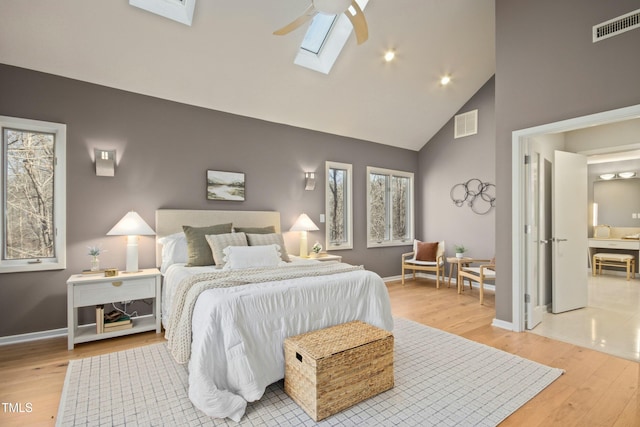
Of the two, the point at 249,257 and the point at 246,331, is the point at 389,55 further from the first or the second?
the point at 246,331

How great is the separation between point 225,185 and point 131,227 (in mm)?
1290

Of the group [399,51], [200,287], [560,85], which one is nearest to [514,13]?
[560,85]

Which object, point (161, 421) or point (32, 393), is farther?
point (32, 393)

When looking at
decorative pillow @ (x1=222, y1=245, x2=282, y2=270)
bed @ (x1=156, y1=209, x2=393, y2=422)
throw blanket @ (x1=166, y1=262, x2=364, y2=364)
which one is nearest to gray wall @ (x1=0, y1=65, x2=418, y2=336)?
bed @ (x1=156, y1=209, x2=393, y2=422)

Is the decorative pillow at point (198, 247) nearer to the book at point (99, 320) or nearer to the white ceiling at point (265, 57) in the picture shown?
the book at point (99, 320)

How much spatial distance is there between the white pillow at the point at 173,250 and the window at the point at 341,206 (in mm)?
2487

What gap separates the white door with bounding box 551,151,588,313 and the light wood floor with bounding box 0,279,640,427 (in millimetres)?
998

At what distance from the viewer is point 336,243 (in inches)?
218

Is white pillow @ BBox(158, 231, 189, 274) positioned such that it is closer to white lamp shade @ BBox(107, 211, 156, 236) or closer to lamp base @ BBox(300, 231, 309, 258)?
white lamp shade @ BBox(107, 211, 156, 236)

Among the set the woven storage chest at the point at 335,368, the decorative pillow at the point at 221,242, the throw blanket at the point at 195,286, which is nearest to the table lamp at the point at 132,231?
the decorative pillow at the point at 221,242

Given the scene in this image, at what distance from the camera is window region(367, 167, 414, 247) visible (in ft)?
19.6

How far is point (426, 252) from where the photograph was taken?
230 inches

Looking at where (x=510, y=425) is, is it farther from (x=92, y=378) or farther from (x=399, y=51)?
(x=399, y=51)

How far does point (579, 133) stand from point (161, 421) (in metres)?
5.79
